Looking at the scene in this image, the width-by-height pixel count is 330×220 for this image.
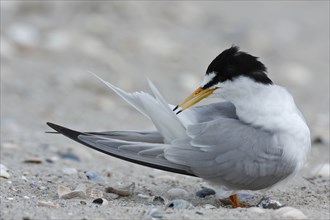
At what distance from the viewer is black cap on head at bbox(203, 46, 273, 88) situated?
12.1 feet

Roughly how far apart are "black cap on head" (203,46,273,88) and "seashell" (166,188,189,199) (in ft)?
2.10

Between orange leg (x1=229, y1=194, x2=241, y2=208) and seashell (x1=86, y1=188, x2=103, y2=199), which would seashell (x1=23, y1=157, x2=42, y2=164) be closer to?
seashell (x1=86, y1=188, x2=103, y2=199)

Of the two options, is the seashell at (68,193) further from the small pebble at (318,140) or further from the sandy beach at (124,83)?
the small pebble at (318,140)

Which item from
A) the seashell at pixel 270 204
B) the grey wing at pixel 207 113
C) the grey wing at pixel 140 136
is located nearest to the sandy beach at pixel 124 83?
the seashell at pixel 270 204

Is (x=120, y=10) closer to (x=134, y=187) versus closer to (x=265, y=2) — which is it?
(x=265, y=2)

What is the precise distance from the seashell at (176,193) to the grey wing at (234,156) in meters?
0.29

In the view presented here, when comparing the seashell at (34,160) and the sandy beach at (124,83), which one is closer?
the sandy beach at (124,83)

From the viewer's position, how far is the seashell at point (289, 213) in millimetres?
3195

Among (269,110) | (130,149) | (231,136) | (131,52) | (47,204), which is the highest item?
(131,52)

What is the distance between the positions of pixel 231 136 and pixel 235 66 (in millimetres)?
342

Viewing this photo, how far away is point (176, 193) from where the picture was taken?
3.96 metres

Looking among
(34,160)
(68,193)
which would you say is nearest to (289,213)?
(68,193)

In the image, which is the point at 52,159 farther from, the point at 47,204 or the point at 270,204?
the point at 270,204

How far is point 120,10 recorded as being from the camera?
9047 mm
